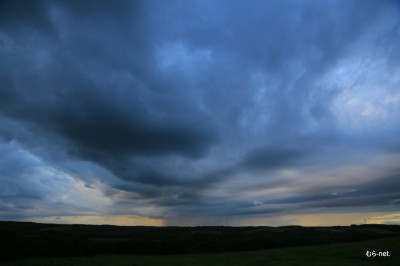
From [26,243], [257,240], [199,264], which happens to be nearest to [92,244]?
[26,243]

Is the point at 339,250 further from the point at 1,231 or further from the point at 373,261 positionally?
the point at 1,231

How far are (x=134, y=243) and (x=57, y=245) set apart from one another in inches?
851

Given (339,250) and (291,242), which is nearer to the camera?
A: (339,250)

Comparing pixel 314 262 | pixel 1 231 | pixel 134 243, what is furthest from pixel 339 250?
pixel 1 231

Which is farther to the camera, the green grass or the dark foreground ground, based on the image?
the dark foreground ground

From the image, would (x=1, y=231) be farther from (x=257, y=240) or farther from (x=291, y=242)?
(x=291, y=242)

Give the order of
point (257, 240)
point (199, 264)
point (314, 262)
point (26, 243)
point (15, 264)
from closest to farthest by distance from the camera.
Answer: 1. point (314, 262)
2. point (199, 264)
3. point (15, 264)
4. point (26, 243)
5. point (257, 240)

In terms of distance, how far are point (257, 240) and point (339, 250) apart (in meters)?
38.5

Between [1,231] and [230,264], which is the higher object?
[1,231]

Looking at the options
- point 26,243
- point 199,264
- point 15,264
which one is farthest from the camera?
point 26,243

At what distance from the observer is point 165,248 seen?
97.1 meters

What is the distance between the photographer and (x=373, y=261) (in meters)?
61.0

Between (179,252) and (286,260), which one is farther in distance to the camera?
(179,252)

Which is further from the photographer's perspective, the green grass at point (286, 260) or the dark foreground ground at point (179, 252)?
the dark foreground ground at point (179, 252)
